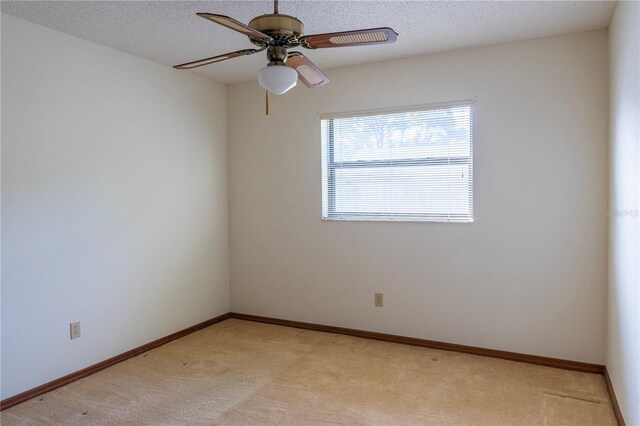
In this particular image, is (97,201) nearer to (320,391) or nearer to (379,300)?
(320,391)

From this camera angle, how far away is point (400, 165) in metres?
3.74

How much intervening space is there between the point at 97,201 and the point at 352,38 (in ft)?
7.57

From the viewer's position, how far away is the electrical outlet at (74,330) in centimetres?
309

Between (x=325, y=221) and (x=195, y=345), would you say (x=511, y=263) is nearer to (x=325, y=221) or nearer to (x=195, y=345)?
(x=325, y=221)

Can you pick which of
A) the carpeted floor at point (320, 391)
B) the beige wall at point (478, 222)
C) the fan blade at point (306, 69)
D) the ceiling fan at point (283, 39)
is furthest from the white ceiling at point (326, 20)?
the carpeted floor at point (320, 391)

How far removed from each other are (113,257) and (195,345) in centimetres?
101

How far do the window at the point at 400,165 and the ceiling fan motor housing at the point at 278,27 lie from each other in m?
1.78

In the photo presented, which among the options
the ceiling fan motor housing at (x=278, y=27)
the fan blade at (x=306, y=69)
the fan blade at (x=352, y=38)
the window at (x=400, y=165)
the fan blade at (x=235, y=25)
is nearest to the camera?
the fan blade at (x=235, y=25)

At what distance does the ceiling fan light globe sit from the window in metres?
1.77

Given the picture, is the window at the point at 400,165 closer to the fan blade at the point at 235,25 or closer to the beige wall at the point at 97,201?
the beige wall at the point at 97,201

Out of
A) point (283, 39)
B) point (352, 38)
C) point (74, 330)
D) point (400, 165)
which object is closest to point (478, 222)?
point (400, 165)

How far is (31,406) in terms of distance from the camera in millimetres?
2699

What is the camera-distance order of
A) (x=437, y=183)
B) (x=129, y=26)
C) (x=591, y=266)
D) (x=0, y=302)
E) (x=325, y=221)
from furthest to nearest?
(x=325, y=221) < (x=437, y=183) < (x=591, y=266) < (x=129, y=26) < (x=0, y=302)

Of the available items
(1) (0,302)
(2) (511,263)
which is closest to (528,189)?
(2) (511,263)
